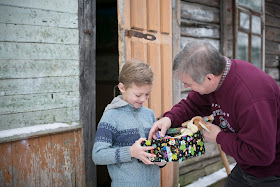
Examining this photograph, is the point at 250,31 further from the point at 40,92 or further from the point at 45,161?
the point at 45,161

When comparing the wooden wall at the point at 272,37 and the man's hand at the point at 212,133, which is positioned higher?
the wooden wall at the point at 272,37

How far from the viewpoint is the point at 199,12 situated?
4.38 meters

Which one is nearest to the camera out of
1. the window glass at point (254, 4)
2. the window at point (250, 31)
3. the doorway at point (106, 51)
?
the doorway at point (106, 51)

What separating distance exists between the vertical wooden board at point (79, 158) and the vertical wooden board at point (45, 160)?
263 mm

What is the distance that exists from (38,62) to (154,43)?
131 centimetres

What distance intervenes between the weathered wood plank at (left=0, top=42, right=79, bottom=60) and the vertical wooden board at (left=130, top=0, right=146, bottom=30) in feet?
2.19

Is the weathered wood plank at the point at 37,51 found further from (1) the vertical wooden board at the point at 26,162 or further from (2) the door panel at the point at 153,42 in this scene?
(1) the vertical wooden board at the point at 26,162

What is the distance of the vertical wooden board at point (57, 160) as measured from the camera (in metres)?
2.52

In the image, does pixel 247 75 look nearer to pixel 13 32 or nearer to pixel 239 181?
pixel 239 181

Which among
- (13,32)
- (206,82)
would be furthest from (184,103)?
(13,32)

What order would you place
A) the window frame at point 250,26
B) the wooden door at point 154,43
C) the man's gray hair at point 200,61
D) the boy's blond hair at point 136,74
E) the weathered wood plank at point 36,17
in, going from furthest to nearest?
the window frame at point 250,26
the wooden door at point 154,43
the weathered wood plank at point 36,17
the boy's blond hair at point 136,74
the man's gray hair at point 200,61

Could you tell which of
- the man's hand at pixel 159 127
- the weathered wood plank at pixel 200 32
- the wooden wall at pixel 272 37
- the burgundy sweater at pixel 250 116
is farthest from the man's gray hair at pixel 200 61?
the wooden wall at pixel 272 37

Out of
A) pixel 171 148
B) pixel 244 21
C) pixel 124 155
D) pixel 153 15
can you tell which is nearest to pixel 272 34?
pixel 244 21

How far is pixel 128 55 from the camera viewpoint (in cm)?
286
